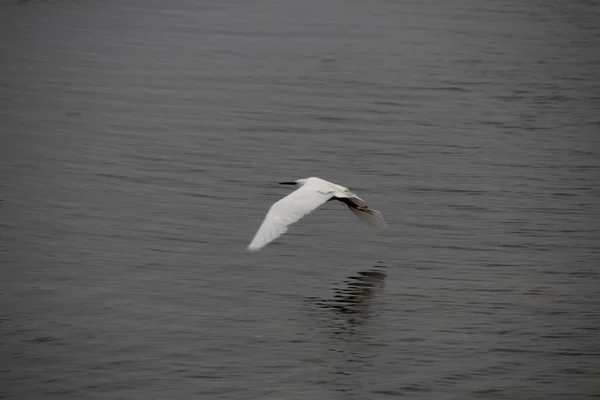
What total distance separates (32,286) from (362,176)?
5.31m

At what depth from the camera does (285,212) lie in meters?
11.7

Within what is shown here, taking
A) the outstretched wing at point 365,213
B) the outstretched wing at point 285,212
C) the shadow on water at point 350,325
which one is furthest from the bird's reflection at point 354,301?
the outstretched wing at point 285,212

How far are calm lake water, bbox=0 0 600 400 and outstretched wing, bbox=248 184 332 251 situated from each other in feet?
2.45

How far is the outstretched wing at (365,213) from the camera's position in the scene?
13141 mm

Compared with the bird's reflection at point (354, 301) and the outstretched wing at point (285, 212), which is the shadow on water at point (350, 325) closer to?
the bird's reflection at point (354, 301)

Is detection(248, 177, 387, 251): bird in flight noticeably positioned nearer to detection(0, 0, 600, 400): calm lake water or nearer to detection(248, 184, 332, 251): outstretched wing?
detection(248, 184, 332, 251): outstretched wing

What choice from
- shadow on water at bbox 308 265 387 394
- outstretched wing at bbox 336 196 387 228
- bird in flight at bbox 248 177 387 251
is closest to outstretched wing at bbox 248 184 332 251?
bird in flight at bbox 248 177 387 251

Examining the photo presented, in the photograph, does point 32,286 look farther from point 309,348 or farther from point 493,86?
point 493,86

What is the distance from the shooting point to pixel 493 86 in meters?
21.3

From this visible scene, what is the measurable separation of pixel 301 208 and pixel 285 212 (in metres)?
0.27

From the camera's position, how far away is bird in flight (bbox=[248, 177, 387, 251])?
11312 millimetres

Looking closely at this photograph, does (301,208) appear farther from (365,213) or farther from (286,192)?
(286,192)

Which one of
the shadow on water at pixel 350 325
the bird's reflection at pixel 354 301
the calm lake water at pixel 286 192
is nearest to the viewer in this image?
the shadow on water at pixel 350 325

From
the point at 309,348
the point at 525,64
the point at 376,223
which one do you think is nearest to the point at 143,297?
the point at 309,348
